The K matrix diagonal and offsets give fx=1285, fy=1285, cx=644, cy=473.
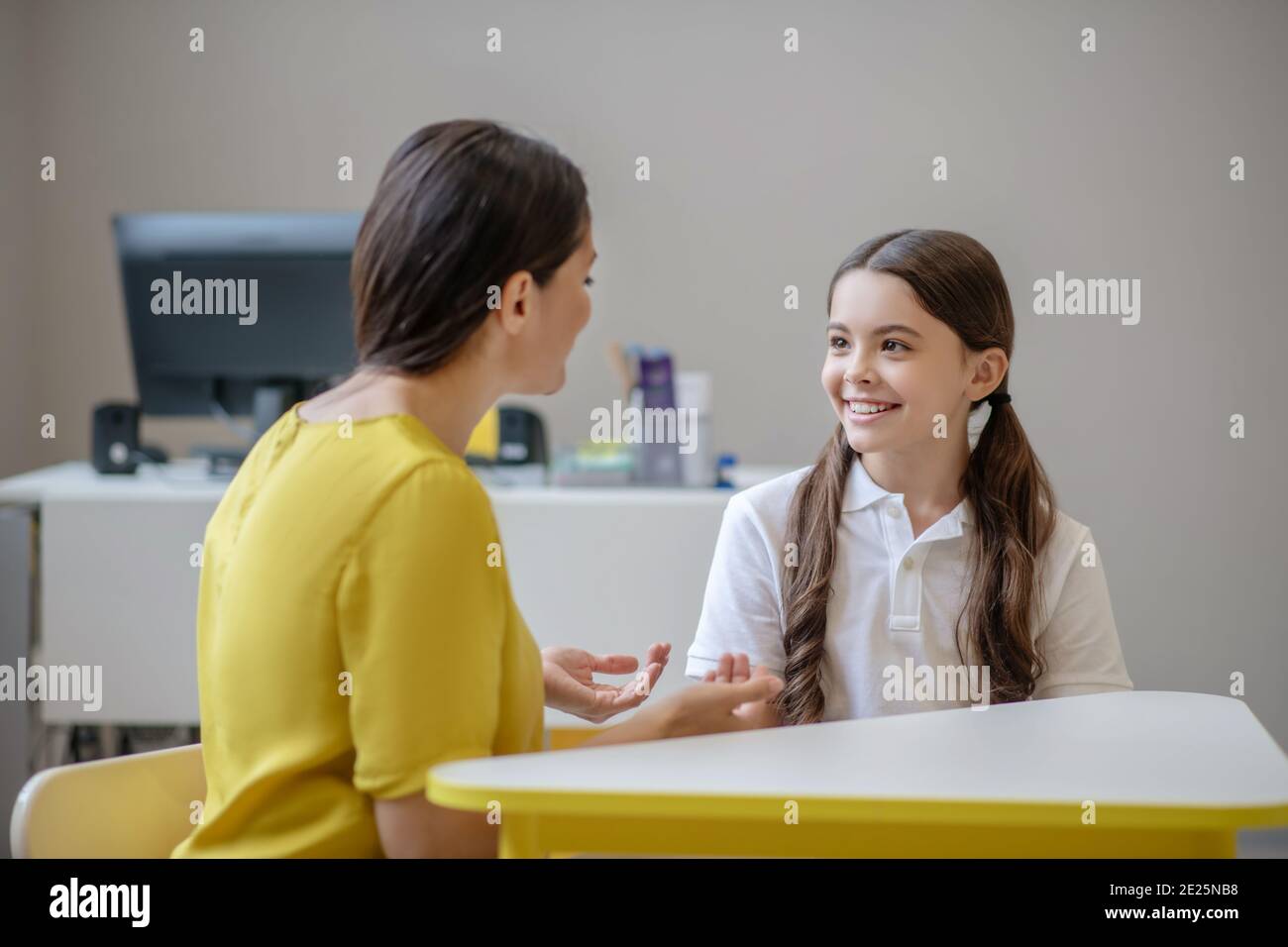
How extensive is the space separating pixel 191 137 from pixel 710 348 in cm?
187

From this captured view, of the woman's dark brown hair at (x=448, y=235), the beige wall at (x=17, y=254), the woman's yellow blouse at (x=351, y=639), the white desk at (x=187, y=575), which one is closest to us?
the woman's yellow blouse at (x=351, y=639)

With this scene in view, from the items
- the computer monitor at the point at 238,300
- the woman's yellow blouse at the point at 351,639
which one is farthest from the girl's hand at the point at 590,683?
the computer monitor at the point at 238,300

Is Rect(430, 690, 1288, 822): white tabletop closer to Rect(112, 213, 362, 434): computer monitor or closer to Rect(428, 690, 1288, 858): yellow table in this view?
Rect(428, 690, 1288, 858): yellow table

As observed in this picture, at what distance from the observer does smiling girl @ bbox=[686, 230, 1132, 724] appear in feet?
5.34

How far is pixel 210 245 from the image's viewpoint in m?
3.02

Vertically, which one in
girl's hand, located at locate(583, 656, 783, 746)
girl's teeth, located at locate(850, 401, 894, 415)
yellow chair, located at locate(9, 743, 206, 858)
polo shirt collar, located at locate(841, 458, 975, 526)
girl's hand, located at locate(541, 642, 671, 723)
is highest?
girl's teeth, located at locate(850, 401, 894, 415)

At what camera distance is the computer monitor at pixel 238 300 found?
9.88 ft

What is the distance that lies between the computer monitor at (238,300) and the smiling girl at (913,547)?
165 cm

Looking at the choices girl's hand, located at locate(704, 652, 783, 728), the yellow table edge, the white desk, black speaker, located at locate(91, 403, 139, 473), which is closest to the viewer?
the yellow table edge

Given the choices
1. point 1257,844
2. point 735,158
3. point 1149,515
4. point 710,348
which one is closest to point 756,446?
point 710,348

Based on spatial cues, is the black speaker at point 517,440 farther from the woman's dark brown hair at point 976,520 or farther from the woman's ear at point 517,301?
the woman's ear at point 517,301

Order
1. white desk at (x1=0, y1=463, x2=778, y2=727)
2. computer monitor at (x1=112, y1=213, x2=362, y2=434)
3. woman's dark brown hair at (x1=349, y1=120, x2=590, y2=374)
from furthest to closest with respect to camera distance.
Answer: computer monitor at (x1=112, y1=213, x2=362, y2=434) < white desk at (x1=0, y1=463, x2=778, y2=727) < woman's dark brown hair at (x1=349, y1=120, x2=590, y2=374)

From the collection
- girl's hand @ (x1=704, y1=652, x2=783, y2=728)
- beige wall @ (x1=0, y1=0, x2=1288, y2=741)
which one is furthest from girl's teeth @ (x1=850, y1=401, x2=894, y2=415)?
beige wall @ (x1=0, y1=0, x2=1288, y2=741)
